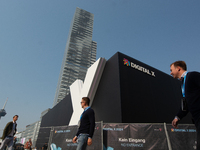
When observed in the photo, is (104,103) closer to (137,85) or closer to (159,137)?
(137,85)

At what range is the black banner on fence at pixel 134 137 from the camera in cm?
536

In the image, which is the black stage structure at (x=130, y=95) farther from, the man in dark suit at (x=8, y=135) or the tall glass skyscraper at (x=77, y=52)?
the tall glass skyscraper at (x=77, y=52)

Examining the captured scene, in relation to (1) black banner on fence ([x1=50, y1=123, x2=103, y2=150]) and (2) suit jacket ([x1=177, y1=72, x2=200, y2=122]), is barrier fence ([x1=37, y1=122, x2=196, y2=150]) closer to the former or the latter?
(1) black banner on fence ([x1=50, y1=123, x2=103, y2=150])

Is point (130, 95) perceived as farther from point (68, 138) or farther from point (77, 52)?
point (77, 52)

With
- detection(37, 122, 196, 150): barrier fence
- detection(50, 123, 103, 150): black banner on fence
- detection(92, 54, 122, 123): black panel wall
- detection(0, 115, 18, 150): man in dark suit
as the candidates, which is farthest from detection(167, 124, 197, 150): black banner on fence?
detection(0, 115, 18, 150): man in dark suit

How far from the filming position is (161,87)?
11.3 meters

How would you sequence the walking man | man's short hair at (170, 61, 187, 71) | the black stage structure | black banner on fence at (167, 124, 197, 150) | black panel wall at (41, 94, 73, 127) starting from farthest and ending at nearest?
black panel wall at (41, 94, 73, 127), the black stage structure, black banner on fence at (167, 124, 197, 150), the walking man, man's short hair at (170, 61, 187, 71)

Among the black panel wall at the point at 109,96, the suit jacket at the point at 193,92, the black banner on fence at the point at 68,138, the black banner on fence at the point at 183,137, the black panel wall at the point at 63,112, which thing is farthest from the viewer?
the black panel wall at the point at 63,112

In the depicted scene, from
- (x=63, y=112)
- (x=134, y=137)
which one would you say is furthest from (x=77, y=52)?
(x=134, y=137)

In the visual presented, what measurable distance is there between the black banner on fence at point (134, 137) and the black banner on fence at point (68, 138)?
0.95 feet

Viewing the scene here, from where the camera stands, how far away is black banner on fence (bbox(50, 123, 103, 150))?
5.60 meters

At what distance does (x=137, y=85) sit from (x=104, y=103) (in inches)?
115

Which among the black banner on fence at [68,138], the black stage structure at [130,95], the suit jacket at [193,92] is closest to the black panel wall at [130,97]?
the black stage structure at [130,95]

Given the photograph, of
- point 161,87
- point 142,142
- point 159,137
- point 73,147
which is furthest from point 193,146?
point 161,87
